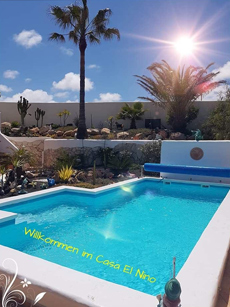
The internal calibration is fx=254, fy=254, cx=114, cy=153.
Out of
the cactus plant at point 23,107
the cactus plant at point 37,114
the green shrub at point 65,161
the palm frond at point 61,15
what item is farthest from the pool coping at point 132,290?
the cactus plant at point 37,114

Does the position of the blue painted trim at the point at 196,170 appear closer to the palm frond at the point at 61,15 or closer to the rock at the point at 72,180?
the rock at the point at 72,180

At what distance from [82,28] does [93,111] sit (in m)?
9.10

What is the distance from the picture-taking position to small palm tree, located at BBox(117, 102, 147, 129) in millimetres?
22109

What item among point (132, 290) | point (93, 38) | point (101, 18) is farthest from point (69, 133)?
point (132, 290)

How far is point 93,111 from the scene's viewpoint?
2470cm

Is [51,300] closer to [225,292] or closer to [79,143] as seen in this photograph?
[225,292]

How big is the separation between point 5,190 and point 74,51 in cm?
1281

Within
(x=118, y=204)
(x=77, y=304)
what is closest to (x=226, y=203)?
(x=118, y=204)

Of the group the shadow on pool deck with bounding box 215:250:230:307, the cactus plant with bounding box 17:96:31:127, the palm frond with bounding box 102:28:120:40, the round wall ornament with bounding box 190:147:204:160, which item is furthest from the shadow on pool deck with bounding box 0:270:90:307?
the cactus plant with bounding box 17:96:31:127

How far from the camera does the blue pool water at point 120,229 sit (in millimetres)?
4477

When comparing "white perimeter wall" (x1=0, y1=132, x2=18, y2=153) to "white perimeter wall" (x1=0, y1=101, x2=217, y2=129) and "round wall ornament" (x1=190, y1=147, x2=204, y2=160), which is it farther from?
"white perimeter wall" (x1=0, y1=101, x2=217, y2=129)

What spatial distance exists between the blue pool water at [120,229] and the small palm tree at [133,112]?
42.6 feet

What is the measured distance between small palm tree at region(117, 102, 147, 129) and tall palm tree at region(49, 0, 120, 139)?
5819mm

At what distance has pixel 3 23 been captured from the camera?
994 centimetres
